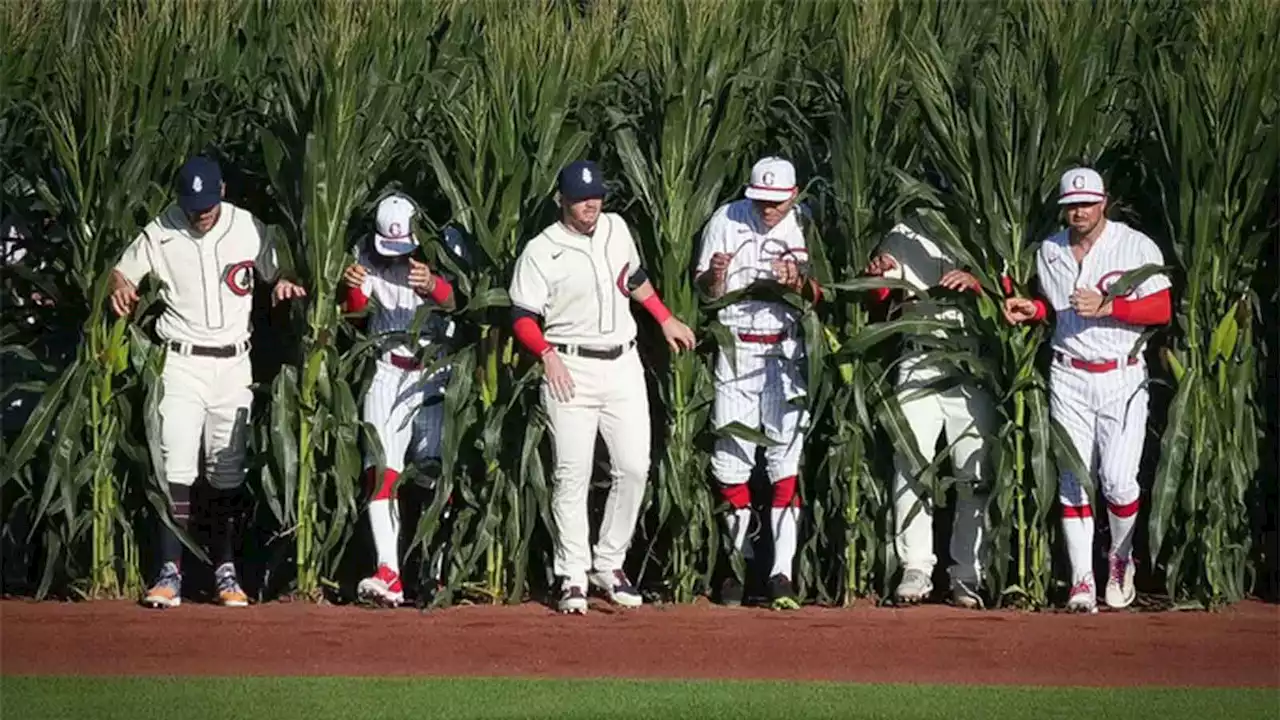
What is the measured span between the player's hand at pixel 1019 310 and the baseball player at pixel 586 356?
5.77 ft

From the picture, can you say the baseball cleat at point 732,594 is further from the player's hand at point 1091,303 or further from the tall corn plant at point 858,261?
the player's hand at point 1091,303

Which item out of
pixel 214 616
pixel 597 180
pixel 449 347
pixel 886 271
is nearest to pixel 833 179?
pixel 886 271

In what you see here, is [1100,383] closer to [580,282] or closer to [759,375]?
[759,375]

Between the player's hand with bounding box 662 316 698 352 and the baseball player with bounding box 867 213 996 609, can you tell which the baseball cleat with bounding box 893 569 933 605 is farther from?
the player's hand with bounding box 662 316 698 352

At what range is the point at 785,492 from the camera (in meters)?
12.2

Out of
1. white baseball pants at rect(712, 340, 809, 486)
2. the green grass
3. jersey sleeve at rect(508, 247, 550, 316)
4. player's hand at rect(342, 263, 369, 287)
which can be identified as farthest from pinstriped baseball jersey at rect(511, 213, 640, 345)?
the green grass

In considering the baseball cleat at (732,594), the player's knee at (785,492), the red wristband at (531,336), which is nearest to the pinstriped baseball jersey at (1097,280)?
the player's knee at (785,492)

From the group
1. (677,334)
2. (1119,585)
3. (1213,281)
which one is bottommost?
(1119,585)

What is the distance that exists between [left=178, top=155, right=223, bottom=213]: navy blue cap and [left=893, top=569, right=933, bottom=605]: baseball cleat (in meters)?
4.41

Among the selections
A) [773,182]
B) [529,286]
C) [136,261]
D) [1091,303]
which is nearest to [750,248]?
[773,182]

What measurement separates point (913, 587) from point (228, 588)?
151 inches

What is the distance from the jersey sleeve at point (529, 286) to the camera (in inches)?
466

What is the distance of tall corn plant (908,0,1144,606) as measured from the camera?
39.6 feet

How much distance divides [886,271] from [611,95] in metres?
1.96
